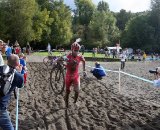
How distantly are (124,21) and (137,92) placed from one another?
→ 115028 millimetres

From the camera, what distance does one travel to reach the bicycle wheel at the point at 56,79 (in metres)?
14.7

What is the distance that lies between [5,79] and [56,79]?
27.7ft

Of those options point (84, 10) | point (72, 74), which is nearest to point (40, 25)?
point (84, 10)

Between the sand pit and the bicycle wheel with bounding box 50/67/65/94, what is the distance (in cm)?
33

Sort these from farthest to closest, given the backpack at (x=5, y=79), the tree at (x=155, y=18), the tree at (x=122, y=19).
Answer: the tree at (x=122, y=19) → the tree at (x=155, y=18) → the backpack at (x=5, y=79)

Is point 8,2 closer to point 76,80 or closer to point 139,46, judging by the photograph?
point 139,46

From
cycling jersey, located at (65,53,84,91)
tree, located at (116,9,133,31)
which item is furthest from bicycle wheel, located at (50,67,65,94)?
tree, located at (116,9,133,31)

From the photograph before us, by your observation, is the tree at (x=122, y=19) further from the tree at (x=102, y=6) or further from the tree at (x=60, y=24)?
the tree at (x=60, y=24)

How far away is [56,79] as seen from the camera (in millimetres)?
15070

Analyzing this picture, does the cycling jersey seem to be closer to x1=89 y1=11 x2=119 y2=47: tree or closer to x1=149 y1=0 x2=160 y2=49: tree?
x1=149 y1=0 x2=160 y2=49: tree

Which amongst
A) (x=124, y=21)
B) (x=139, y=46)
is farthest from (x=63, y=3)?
(x=124, y=21)

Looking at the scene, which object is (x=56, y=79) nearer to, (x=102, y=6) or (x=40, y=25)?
(x=40, y=25)

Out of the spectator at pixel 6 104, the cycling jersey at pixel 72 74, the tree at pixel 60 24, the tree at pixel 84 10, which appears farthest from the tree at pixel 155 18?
the spectator at pixel 6 104

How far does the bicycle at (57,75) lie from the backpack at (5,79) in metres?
7.03
